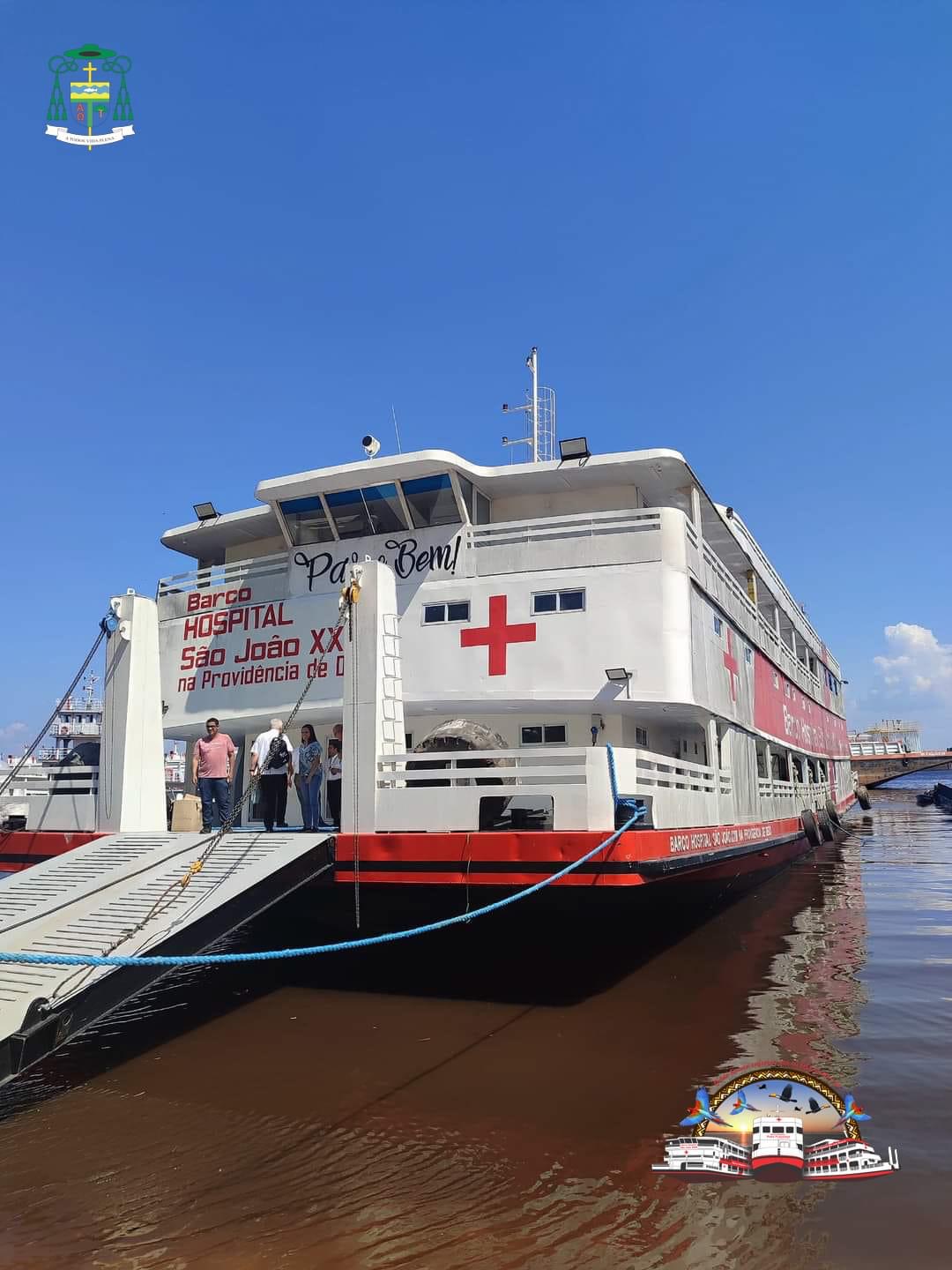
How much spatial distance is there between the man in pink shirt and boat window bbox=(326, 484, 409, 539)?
147 inches

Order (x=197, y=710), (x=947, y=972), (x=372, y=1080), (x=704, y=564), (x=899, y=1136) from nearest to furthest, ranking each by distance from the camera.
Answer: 1. (x=899, y=1136)
2. (x=372, y=1080)
3. (x=947, y=972)
4. (x=704, y=564)
5. (x=197, y=710)

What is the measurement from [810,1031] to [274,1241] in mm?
4334

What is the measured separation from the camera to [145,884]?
6805 millimetres

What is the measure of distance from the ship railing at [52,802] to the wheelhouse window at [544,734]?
4965 mm

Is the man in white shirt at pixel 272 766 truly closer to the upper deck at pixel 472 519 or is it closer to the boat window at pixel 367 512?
the upper deck at pixel 472 519

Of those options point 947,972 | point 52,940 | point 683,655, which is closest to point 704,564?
point 683,655

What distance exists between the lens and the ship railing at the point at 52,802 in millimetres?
9273

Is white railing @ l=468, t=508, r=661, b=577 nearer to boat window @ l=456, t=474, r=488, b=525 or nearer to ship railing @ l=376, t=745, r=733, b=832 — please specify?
boat window @ l=456, t=474, r=488, b=525

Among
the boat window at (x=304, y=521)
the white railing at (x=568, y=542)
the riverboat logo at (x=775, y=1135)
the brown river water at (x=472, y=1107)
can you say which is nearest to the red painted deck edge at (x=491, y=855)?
the brown river water at (x=472, y=1107)

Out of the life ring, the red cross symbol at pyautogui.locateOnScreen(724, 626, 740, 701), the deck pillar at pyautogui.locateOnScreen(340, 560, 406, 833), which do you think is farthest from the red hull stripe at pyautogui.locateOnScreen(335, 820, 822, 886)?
the life ring

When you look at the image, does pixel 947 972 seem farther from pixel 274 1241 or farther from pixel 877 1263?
pixel 274 1241

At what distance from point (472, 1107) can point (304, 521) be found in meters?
8.69

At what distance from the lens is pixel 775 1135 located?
457 centimetres

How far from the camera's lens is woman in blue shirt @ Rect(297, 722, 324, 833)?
9539 mm
